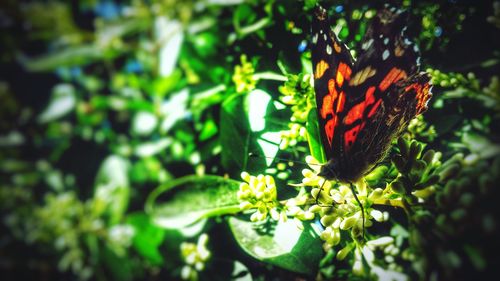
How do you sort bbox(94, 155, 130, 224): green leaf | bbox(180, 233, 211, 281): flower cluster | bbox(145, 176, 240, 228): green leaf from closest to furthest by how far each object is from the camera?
bbox(145, 176, 240, 228): green leaf → bbox(180, 233, 211, 281): flower cluster → bbox(94, 155, 130, 224): green leaf

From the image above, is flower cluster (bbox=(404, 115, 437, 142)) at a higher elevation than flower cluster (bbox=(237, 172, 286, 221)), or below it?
higher

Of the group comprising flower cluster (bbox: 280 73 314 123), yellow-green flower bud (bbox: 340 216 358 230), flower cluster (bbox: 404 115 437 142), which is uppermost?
flower cluster (bbox: 280 73 314 123)

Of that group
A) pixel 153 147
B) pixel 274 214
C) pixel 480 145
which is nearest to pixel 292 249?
pixel 274 214

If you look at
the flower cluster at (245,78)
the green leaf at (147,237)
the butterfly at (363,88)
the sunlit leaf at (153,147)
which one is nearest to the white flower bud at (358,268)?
the butterfly at (363,88)

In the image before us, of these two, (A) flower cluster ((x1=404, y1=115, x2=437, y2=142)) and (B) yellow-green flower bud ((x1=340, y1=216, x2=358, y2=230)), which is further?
(A) flower cluster ((x1=404, y1=115, x2=437, y2=142))

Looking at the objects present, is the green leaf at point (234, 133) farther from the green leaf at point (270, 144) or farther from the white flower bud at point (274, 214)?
the white flower bud at point (274, 214)

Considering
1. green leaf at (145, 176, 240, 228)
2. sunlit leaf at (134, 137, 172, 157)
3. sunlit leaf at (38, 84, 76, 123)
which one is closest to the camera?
green leaf at (145, 176, 240, 228)

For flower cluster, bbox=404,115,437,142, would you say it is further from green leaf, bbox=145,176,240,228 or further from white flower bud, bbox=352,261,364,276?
green leaf, bbox=145,176,240,228

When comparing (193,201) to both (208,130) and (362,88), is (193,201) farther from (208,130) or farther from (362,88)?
(362,88)

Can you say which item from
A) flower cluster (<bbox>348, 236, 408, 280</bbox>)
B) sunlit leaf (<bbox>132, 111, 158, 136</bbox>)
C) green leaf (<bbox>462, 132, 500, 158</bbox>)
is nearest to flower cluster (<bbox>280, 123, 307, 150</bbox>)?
flower cluster (<bbox>348, 236, 408, 280</bbox>)
